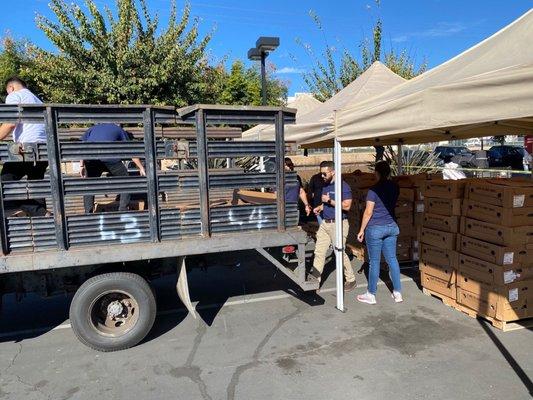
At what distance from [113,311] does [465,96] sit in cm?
366

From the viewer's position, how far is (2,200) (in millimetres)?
3842

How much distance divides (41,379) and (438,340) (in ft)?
12.2

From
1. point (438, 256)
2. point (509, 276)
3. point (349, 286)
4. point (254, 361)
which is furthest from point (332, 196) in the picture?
point (254, 361)

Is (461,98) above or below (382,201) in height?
above

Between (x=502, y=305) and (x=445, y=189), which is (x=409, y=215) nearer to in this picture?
(x=445, y=189)

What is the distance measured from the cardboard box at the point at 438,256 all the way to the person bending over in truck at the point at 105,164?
3621 mm

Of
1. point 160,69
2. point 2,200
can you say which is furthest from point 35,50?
point 2,200

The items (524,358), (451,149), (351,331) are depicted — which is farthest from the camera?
(451,149)

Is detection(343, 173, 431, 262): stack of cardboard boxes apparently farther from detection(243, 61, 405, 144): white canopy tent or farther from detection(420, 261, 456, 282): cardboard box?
detection(243, 61, 405, 144): white canopy tent

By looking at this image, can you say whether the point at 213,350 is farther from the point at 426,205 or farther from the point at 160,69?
the point at 160,69

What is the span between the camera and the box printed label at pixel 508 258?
4.68 m

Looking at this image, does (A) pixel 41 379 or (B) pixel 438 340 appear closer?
(A) pixel 41 379

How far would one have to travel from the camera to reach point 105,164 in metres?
4.98

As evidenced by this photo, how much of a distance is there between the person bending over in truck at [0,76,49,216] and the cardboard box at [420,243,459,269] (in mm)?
4453
